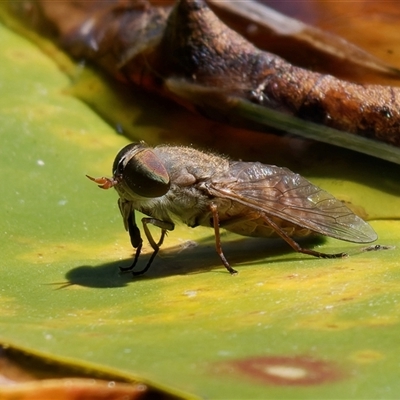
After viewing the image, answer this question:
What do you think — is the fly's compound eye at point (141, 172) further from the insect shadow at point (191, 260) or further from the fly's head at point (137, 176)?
the insect shadow at point (191, 260)

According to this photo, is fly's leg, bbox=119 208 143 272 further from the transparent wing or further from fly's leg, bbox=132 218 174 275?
the transparent wing

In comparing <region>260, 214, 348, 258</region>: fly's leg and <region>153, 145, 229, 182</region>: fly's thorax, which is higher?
<region>153, 145, 229, 182</region>: fly's thorax

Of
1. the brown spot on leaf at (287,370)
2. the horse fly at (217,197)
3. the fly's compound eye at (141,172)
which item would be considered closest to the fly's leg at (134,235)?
the horse fly at (217,197)

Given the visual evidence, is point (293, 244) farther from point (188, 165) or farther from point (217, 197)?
point (188, 165)

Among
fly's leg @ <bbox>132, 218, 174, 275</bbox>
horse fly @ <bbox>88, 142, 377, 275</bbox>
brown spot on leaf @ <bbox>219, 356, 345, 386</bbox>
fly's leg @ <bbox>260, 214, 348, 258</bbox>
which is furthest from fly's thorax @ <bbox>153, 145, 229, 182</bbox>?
brown spot on leaf @ <bbox>219, 356, 345, 386</bbox>

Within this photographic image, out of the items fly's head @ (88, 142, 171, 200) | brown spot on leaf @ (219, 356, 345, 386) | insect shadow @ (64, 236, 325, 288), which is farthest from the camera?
fly's head @ (88, 142, 171, 200)

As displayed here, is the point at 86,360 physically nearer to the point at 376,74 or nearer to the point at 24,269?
the point at 24,269

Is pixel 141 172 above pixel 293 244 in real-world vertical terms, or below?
above

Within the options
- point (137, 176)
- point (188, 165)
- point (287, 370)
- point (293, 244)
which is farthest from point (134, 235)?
point (287, 370)
